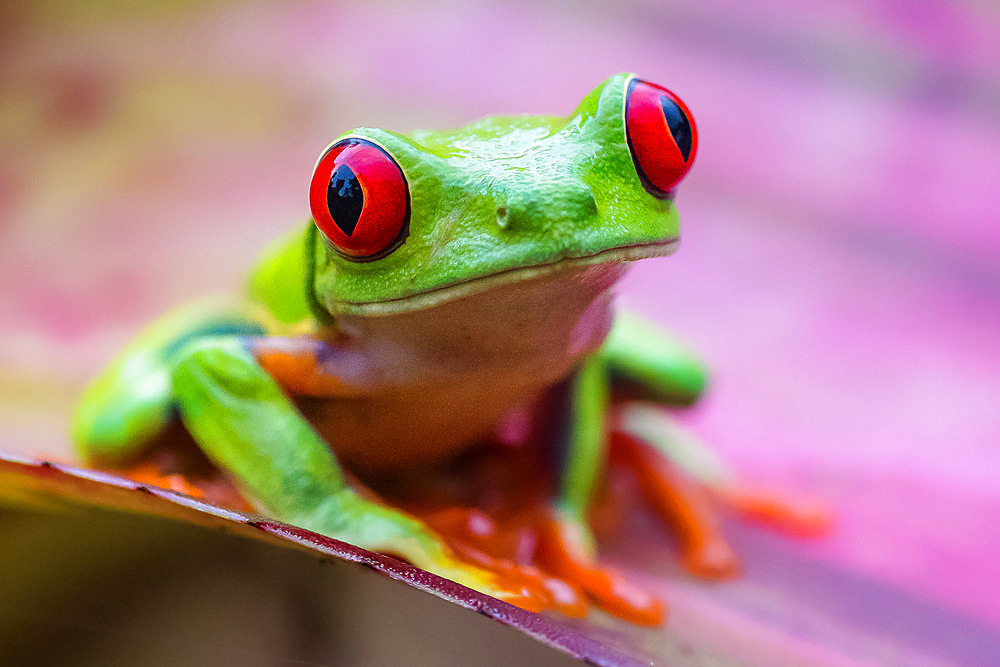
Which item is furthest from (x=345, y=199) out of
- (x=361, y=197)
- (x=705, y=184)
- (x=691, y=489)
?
(x=705, y=184)

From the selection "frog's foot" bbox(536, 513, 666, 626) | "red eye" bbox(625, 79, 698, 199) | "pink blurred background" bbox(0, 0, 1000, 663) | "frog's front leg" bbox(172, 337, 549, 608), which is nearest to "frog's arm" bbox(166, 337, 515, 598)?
"frog's front leg" bbox(172, 337, 549, 608)

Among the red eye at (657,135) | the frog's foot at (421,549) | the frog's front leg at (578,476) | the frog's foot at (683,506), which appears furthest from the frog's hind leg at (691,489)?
the red eye at (657,135)

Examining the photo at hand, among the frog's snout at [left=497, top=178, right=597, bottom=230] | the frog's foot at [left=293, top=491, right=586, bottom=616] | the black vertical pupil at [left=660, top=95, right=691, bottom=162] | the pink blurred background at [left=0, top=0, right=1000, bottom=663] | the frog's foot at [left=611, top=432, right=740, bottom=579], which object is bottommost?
the frog's foot at [left=293, top=491, right=586, bottom=616]

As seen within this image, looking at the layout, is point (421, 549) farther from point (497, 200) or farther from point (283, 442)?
point (497, 200)

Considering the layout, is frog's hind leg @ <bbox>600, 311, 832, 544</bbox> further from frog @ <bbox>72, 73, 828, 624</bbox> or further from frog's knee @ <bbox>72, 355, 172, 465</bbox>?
frog's knee @ <bbox>72, 355, 172, 465</bbox>

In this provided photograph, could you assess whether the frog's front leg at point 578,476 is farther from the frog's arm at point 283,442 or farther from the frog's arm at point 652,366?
the frog's arm at point 283,442

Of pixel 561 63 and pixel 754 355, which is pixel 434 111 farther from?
pixel 754 355
